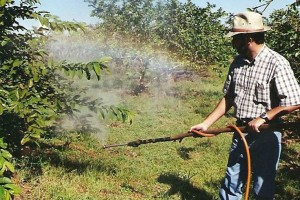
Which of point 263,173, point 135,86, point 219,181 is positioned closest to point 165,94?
point 135,86

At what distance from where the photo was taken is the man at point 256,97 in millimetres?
2900

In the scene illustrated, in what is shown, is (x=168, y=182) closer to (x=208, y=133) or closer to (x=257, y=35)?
(x=208, y=133)

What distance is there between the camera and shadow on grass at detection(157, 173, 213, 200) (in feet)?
15.3

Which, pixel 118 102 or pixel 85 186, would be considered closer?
pixel 85 186

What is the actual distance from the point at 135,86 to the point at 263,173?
9694mm

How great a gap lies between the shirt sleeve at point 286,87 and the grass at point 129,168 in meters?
2.15

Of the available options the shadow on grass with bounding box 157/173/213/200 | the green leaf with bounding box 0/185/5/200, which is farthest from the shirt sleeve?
the shadow on grass with bounding box 157/173/213/200

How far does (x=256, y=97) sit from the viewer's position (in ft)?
10.2

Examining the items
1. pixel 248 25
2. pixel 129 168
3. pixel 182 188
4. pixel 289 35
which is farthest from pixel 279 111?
pixel 129 168

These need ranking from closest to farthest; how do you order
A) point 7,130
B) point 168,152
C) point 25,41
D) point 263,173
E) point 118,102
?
point 263,173, point 25,41, point 7,130, point 168,152, point 118,102

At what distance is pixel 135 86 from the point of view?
12.8 meters

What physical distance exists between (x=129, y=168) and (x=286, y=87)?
317 cm

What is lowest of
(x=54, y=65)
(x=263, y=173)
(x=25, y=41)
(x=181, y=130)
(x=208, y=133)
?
(x=181, y=130)

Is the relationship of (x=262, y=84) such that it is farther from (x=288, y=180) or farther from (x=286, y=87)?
(x=288, y=180)
